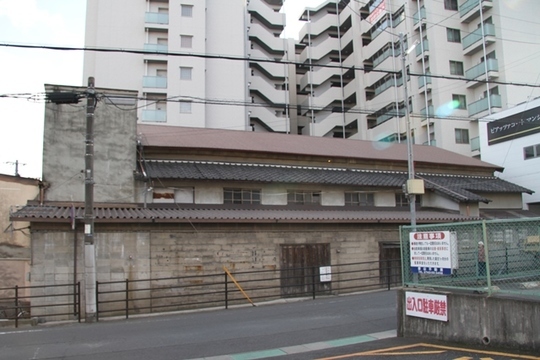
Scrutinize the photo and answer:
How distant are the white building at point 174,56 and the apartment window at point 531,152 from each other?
2015 cm

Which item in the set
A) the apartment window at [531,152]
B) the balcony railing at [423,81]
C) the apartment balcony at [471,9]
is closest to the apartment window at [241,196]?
the apartment window at [531,152]

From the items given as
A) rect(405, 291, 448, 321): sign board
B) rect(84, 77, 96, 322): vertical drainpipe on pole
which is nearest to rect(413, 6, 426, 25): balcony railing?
rect(84, 77, 96, 322): vertical drainpipe on pole

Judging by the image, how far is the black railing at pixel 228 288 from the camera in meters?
15.7

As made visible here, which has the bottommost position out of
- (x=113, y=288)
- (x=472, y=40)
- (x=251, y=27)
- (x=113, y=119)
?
(x=113, y=288)

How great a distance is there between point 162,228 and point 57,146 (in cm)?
521

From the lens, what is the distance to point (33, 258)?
49.4 ft

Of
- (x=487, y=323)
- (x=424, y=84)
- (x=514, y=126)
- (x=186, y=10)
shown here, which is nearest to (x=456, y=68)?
(x=424, y=84)

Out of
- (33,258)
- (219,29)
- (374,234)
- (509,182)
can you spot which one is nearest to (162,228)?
(33,258)

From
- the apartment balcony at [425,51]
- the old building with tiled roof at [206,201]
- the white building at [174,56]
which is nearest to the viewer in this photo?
the old building with tiled roof at [206,201]

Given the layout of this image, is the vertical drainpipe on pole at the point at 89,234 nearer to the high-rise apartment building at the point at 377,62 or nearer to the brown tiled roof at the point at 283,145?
the brown tiled roof at the point at 283,145

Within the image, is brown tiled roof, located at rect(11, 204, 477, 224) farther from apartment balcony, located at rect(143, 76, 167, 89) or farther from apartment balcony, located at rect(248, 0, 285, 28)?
apartment balcony, located at rect(248, 0, 285, 28)

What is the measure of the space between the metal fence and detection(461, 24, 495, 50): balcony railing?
3723 centimetres

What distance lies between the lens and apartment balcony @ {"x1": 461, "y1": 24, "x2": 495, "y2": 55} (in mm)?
39500

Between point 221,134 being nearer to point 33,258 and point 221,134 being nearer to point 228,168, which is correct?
point 228,168
